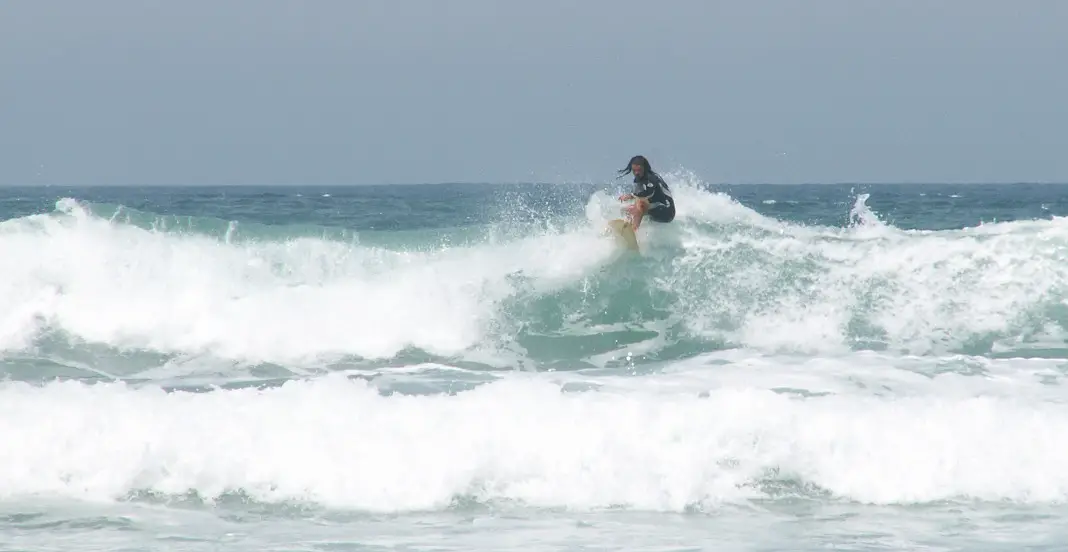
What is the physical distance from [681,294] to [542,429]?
5031 millimetres

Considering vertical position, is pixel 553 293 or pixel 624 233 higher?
pixel 624 233

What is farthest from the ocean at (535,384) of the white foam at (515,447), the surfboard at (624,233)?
the surfboard at (624,233)

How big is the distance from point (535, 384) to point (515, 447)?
0.97 metres

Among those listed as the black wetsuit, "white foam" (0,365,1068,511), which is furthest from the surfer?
"white foam" (0,365,1068,511)

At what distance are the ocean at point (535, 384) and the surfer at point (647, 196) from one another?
311 mm

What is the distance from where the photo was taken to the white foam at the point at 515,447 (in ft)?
25.0

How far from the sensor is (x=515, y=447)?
7.97 metres

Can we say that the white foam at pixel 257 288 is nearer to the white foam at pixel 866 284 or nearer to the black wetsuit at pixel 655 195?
the black wetsuit at pixel 655 195

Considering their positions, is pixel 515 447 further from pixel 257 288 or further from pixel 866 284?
pixel 866 284

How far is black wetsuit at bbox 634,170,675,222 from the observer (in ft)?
41.8

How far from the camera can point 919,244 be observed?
13000mm

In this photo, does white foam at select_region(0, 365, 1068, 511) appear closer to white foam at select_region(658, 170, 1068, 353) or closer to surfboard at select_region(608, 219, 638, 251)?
white foam at select_region(658, 170, 1068, 353)

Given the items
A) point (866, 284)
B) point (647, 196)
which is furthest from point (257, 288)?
point (866, 284)

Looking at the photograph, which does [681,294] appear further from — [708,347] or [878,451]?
[878,451]
